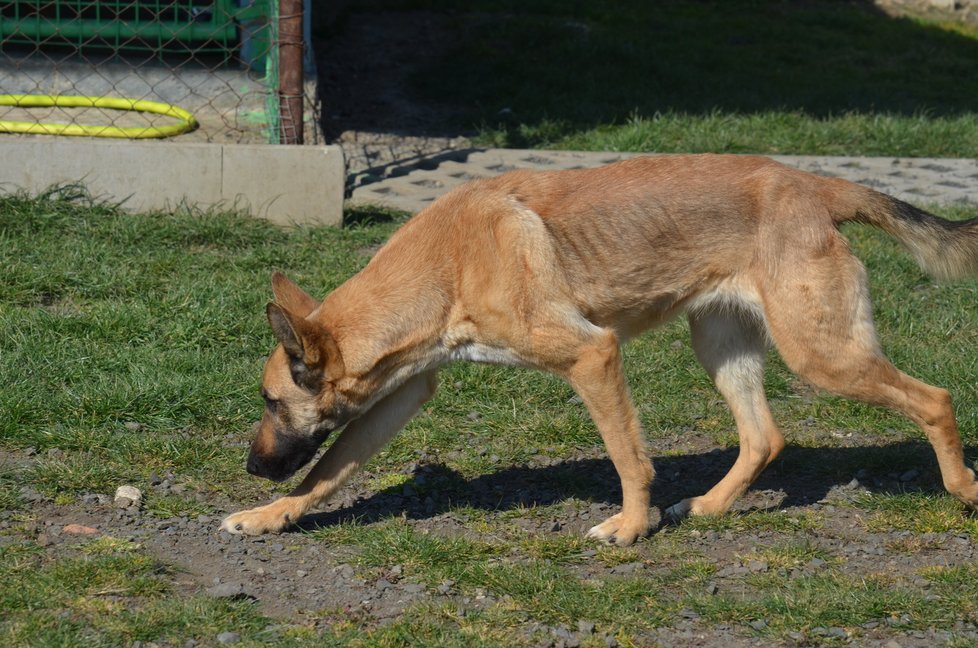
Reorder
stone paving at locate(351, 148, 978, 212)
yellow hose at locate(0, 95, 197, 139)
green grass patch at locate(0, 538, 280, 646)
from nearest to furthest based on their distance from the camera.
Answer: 1. green grass patch at locate(0, 538, 280, 646)
2. yellow hose at locate(0, 95, 197, 139)
3. stone paving at locate(351, 148, 978, 212)

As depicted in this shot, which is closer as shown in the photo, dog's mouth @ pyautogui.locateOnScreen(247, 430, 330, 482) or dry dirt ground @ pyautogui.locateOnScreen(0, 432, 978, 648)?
dry dirt ground @ pyautogui.locateOnScreen(0, 432, 978, 648)

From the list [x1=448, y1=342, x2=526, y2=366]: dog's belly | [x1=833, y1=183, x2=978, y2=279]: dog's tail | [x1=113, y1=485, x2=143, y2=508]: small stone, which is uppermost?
[x1=833, y1=183, x2=978, y2=279]: dog's tail

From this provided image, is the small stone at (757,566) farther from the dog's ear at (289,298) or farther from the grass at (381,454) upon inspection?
the dog's ear at (289,298)

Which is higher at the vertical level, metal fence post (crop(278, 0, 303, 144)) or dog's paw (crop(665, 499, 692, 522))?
metal fence post (crop(278, 0, 303, 144))

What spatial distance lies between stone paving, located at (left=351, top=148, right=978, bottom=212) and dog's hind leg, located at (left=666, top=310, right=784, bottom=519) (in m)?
3.75

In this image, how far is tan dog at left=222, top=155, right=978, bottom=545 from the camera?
14.2 ft

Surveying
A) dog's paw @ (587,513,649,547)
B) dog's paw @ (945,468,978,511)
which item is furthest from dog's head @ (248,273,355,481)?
dog's paw @ (945,468,978,511)

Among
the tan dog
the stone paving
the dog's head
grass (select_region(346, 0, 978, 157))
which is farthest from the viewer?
grass (select_region(346, 0, 978, 157))

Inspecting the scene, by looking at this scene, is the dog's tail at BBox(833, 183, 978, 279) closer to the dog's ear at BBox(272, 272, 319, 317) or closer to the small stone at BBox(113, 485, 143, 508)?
the dog's ear at BBox(272, 272, 319, 317)

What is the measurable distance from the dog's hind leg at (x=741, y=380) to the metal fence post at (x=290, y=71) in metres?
3.99

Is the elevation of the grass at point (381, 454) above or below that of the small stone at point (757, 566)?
below

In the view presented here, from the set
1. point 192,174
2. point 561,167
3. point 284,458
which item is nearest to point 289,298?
point 284,458

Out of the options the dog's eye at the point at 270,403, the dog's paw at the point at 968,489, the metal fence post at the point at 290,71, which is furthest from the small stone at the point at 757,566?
the metal fence post at the point at 290,71

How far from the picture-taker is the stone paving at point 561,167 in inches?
347
